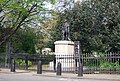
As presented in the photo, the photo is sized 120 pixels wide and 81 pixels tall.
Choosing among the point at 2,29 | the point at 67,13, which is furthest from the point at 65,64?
the point at 2,29

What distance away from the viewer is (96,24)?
28.9 meters

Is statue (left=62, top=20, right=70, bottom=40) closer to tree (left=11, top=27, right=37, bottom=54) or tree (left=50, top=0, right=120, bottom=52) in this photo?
tree (left=50, top=0, right=120, bottom=52)

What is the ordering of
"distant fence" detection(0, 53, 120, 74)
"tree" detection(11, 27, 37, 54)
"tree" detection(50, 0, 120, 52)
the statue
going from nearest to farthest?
"distant fence" detection(0, 53, 120, 74), "tree" detection(50, 0, 120, 52), the statue, "tree" detection(11, 27, 37, 54)

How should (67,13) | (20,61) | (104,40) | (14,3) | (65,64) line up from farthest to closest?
(67,13) < (20,61) < (104,40) < (65,64) < (14,3)

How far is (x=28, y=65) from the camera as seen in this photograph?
91.8 ft

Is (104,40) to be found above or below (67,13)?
below

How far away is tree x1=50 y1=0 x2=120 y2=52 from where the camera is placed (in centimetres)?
2691

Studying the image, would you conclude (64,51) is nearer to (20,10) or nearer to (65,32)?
(65,32)

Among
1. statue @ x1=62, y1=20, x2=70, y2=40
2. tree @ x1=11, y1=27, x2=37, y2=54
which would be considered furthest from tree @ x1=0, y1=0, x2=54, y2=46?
tree @ x1=11, y1=27, x2=37, y2=54

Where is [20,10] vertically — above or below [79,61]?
above

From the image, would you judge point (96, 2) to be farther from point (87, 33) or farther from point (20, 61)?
point (20, 61)

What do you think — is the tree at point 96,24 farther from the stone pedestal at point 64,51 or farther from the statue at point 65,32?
the stone pedestal at point 64,51

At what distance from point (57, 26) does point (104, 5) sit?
24.2ft

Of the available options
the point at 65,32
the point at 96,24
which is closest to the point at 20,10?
the point at 65,32
